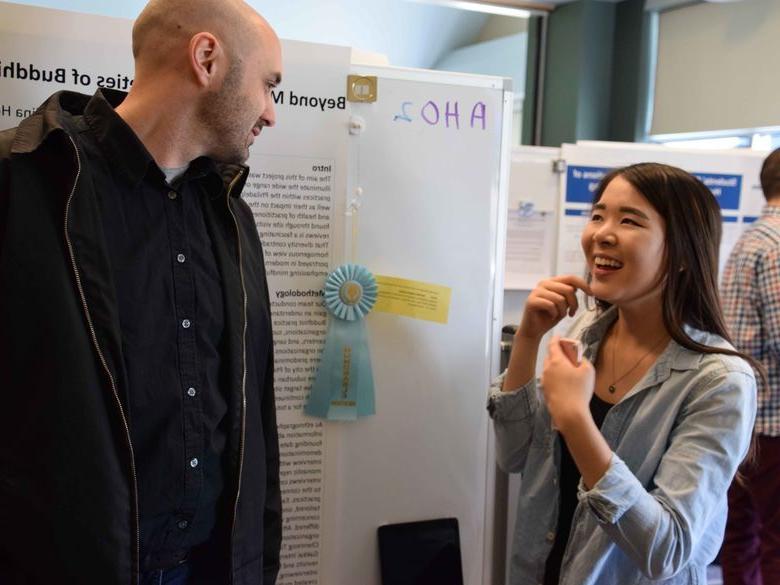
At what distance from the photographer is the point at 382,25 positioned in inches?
137

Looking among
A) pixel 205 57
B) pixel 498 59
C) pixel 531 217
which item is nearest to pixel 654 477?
pixel 205 57

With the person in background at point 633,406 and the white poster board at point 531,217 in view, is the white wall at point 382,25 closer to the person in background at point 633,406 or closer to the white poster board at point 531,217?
the white poster board at point 531,217

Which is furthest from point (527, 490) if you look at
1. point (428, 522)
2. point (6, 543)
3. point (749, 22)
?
point (749, 22)

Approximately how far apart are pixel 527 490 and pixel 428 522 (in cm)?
55

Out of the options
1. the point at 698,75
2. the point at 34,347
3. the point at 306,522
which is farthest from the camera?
the point at 698,75

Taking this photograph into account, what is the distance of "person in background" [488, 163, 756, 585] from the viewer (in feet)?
3.99

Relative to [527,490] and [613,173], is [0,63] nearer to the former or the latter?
[613,173]

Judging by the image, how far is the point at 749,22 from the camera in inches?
131

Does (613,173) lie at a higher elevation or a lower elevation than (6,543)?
higher

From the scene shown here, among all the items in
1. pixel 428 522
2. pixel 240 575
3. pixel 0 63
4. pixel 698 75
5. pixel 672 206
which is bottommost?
pixel 428 522

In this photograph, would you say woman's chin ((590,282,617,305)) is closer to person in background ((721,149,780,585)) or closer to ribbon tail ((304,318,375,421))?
ribbon tail ((304,318,375,421))

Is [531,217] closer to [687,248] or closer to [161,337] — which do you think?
[687,248]

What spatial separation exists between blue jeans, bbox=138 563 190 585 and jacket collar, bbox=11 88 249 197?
65cm

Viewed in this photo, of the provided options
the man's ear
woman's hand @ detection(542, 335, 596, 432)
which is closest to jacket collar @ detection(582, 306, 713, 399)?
woman's hand @ detection(542, 335, 596, 432)
